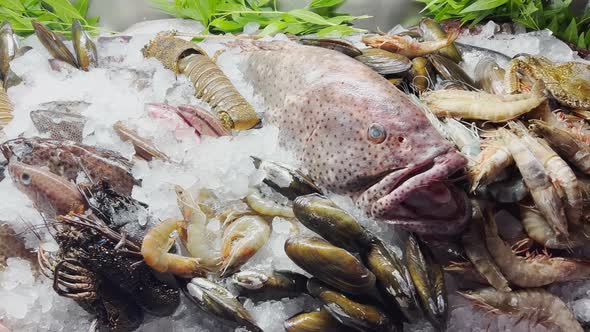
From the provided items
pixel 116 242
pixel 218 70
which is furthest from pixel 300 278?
pixel 218 70

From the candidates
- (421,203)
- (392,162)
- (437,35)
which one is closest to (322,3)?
(437,35)

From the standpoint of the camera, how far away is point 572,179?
169cm

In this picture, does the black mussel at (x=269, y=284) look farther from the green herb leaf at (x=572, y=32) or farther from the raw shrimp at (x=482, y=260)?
the green herb leaf at (x=572, y=32)

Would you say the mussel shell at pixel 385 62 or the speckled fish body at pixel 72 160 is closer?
the speckled fish body at pixel 72 160

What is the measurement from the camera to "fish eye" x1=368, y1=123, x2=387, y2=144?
1.74 metres

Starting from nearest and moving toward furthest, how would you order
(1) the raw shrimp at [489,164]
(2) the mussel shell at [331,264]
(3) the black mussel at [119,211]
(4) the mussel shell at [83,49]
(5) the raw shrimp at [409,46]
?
(2) the mussel shell at [331,264]
(3) the black mussel at [119,211]
(1) the raw shrimp at [489,164]
(5) the raw shrimp at [409,46]
(4) the mussel shell at [83,49]

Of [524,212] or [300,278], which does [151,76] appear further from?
[524,212]

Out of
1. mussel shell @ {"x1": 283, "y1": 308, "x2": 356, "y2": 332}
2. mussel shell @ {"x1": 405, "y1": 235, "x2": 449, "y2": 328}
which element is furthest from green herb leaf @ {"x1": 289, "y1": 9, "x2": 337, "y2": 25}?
mussel shell @ {"x1": 283, "y1": 308, "x2": 356, "y2": 332}

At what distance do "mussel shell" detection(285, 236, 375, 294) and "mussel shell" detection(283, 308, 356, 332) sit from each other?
12cm

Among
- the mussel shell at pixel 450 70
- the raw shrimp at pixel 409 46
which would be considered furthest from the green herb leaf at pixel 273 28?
the mussel shell at pixel 450 70

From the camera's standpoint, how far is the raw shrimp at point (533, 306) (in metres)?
1.70

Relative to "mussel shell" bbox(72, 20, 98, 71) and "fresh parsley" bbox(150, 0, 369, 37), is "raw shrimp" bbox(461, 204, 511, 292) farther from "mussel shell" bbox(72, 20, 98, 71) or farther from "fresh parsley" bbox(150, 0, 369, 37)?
"mussel shell" bbox(72, 20, 98, 71)

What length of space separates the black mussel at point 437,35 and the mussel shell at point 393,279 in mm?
1427

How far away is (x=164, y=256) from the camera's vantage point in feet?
5.15
